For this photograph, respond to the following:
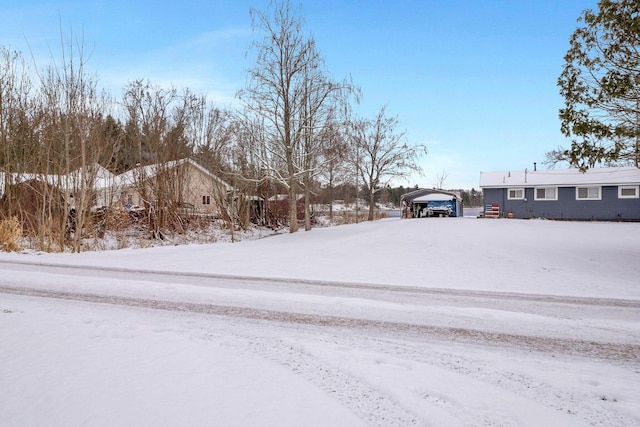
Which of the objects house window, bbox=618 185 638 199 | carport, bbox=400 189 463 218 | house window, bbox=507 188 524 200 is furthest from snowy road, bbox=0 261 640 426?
carport, bbox=400 189 463 218

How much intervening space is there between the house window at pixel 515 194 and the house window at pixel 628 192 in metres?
6.76

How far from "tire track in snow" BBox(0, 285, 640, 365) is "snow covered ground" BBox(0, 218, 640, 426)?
3cm

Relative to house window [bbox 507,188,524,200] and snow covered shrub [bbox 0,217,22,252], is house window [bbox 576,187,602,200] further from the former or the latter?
snow covered shrub [bbox 0,217,22,252]

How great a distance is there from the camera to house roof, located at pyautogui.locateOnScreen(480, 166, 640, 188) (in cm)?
3281

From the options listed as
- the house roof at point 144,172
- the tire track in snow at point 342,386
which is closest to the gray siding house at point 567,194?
the house roof at point 144,172

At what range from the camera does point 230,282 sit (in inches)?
354

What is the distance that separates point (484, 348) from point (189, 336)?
3397mm

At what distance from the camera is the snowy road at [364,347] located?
3225 millimetres

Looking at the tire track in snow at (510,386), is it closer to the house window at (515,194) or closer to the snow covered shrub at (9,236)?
the snow covered shrub at (9,236)

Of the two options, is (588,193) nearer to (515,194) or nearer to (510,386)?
(515,194)

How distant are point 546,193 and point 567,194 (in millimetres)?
1494

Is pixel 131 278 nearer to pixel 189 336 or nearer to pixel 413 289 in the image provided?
pixel 189 336

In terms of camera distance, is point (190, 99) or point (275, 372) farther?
point (190, 99)

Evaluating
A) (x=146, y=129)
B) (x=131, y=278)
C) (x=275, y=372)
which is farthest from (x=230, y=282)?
(x=146, y=129)
